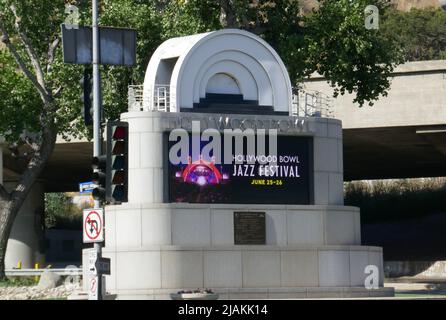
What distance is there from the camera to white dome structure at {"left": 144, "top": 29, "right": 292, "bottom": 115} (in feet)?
131

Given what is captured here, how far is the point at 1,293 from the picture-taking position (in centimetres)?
4528

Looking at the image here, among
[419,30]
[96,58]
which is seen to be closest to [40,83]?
[96,58]

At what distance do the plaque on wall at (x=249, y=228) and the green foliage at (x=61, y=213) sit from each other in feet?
233

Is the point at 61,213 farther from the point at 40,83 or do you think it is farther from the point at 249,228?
the point at 249,228

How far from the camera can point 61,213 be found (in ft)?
387

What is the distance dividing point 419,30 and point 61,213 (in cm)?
6072

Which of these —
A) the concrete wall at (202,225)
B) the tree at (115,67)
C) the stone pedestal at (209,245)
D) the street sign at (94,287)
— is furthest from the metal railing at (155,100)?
the street sign at (94,287)

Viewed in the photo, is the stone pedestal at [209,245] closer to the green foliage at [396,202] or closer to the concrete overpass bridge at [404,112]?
the concrete overpass bridge at [404,112]

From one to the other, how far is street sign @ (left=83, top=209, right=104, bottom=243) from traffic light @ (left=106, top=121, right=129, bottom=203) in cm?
157

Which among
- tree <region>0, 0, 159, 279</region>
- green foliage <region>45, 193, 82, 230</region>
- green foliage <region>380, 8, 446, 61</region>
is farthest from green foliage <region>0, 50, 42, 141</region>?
green foliage <region>380, 8, 446, 61</region>

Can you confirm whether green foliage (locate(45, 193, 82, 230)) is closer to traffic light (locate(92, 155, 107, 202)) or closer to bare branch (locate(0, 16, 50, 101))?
bare branch (locate(0, 16, 50, 101))

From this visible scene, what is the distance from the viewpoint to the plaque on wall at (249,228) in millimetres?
39500

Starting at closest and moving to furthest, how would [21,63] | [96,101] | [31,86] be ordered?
[96,101] → [21,63] → [31,86]
